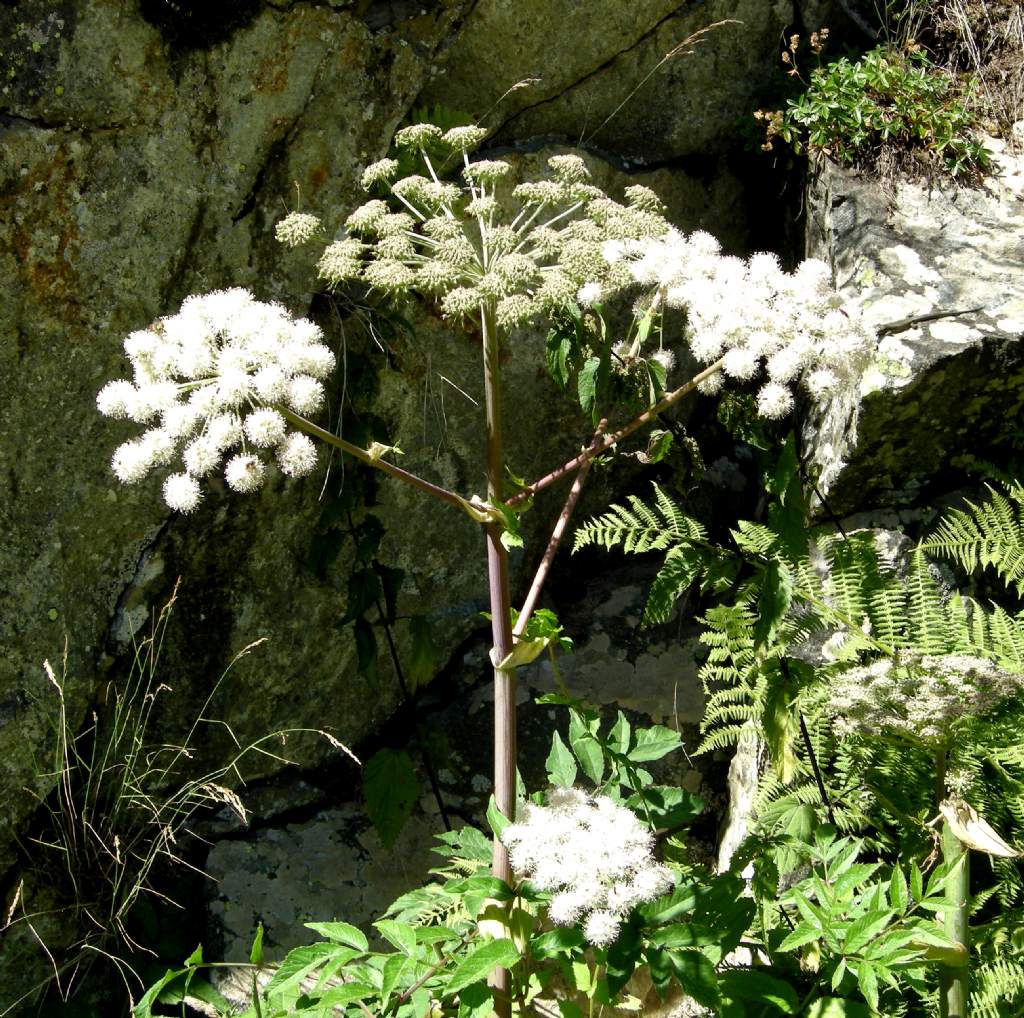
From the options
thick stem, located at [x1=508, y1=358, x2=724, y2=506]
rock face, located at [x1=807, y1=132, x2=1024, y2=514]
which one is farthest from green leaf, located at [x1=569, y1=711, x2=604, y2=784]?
rock face, located at [x1=807, y1=132, x2=1024, y2=514]

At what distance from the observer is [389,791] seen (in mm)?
3162

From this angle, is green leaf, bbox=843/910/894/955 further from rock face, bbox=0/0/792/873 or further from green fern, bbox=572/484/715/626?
rock face, bbox=0/0/792/873

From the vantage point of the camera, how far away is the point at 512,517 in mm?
2062

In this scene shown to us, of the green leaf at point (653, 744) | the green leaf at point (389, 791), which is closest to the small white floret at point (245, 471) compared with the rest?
the green leaf at point (653, 744)

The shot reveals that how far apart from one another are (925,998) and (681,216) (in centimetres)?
255

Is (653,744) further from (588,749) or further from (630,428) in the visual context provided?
(630,428)

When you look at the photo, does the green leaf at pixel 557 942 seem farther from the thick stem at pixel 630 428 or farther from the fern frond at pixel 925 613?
the fern frond at pixel 925 613

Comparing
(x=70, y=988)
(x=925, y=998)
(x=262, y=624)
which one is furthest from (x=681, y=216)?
(x=70, y=988)

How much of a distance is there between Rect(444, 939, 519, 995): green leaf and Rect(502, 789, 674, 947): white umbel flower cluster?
0.10 metres

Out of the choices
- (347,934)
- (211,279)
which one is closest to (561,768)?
(347,934)

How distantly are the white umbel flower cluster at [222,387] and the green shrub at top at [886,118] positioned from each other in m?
2.35

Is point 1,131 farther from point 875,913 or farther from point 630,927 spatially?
point 875,913

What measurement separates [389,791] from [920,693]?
1.44 m

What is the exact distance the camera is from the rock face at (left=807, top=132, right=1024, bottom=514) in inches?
127
